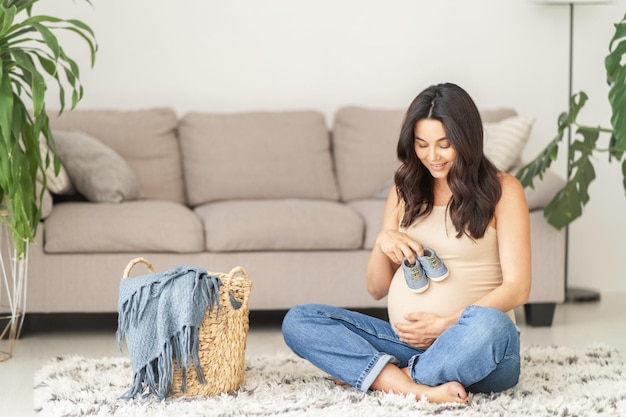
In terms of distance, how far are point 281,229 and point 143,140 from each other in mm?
929

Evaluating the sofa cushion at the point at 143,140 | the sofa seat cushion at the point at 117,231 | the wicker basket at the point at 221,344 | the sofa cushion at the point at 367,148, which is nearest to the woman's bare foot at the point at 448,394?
the wicker basket at the point at 221,344

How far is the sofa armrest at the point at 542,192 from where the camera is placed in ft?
12.1

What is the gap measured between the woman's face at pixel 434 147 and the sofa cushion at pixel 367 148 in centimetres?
176

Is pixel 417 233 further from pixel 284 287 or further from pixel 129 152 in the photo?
pixel 129 152

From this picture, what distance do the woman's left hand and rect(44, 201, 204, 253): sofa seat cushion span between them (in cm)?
131

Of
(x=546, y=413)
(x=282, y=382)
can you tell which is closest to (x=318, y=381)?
(x=282, y=382)

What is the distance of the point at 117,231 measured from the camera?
3.46 meters

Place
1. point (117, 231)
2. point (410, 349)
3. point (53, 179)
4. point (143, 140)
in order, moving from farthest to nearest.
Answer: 1. point (143, 140)
2. point (53, 179)
3. point (117, 231)
4. point (410, 349)

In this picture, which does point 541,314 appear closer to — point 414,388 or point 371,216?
point 371,216

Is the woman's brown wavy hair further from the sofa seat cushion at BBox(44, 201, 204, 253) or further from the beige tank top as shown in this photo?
the sofa seat cushion at BBox(44, 201, 204, 253)

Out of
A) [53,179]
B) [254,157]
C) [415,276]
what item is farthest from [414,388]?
[254,157]

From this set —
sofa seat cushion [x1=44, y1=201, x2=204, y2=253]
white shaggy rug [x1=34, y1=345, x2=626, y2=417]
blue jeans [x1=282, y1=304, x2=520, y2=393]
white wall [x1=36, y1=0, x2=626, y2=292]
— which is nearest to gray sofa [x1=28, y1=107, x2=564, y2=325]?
sofa seat cushion [x1=44, y1=201, x2=204, y2=253]

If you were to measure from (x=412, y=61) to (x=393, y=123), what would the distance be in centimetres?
53

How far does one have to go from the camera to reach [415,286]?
93.8 inches
